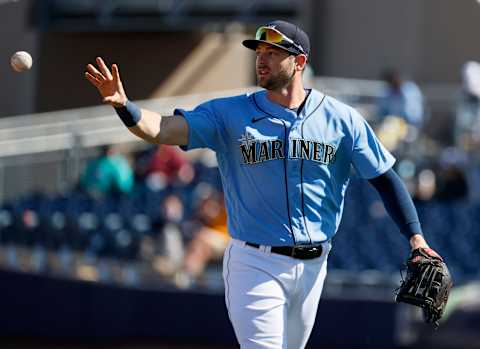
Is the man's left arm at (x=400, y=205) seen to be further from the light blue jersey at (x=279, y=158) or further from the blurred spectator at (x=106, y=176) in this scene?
the blurred spectator at (x=106, y=176)

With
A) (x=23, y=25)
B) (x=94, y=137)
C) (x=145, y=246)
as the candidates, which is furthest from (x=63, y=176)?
(x=23, y=25)

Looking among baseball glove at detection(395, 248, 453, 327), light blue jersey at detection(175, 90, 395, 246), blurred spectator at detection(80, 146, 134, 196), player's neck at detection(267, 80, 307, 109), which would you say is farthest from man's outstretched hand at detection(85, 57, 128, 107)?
blurred spectator at detection(80, 146, 134, 196)

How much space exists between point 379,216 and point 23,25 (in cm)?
502

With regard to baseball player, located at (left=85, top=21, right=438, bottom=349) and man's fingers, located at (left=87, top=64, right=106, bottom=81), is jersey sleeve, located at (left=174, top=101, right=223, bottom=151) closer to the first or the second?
baseball player, located at (left=85, top=21, right=438, bottom=349)

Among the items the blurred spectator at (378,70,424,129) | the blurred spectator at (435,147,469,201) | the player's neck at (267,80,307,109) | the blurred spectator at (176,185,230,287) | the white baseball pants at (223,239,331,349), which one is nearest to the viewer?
the white baseball pants at (223,239,331,349)

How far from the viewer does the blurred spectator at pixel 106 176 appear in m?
11.5

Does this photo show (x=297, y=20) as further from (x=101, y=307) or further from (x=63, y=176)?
(x=101, y=307)

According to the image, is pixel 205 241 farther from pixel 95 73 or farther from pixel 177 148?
pixel 95 73

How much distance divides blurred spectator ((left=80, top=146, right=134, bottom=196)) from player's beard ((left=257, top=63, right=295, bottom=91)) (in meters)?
6.32

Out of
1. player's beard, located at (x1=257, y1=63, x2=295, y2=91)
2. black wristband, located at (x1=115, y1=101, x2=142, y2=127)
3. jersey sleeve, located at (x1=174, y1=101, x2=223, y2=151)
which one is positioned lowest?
jersey sleeve, located at (x1=174, y1=101, x2=223, y2=151)

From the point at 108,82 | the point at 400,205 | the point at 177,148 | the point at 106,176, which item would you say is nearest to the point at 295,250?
the point at 400,205

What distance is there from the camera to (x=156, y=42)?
15.0m

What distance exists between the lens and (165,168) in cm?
1212

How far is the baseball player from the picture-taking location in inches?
204
